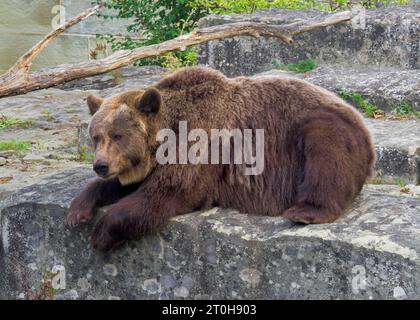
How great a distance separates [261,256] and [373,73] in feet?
16.3

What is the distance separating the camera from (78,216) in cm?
484

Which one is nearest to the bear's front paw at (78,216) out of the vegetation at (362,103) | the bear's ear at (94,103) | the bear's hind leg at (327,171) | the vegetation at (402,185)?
the bear's ear at (94,103)

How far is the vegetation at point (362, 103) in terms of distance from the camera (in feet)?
26.5

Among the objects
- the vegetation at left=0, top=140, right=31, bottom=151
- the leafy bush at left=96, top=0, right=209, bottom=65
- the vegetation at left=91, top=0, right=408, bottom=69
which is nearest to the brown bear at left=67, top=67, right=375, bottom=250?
the vegetation at left=0, top=140, right=31, bottom=151

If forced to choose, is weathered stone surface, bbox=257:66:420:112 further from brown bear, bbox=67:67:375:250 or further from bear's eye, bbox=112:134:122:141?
bear's eye, bbox=112:134:122:141

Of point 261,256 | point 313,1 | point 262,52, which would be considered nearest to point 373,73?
point 262,52

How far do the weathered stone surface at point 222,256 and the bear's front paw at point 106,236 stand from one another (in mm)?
82

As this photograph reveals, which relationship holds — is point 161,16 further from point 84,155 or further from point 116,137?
point 116,137

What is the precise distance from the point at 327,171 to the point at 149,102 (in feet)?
3.95

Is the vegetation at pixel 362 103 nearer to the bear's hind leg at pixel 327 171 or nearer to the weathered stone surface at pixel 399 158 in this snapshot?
the weathered stone surface at pixel 399 158

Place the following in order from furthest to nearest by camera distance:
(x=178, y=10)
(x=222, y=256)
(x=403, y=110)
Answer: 1. (x=178, y=10)
2. (x=403, y=110)
3. (x=222, y=256)

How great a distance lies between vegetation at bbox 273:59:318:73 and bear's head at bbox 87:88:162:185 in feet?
16.5

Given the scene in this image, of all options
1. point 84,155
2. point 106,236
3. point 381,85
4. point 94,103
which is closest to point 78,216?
point 106,236
